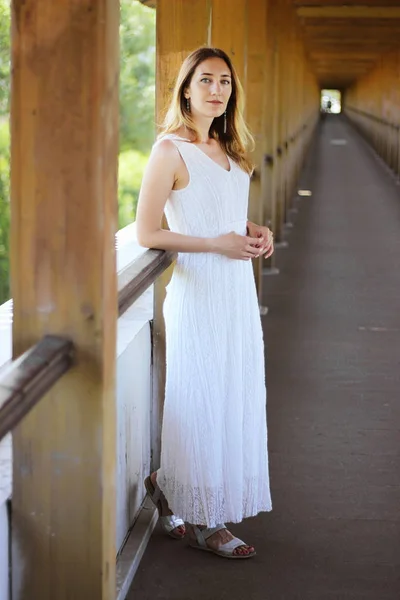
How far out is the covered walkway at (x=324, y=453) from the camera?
11.8 ft

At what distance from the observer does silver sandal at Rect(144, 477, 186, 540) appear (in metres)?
3.83

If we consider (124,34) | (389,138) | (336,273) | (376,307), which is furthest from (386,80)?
(124,34)

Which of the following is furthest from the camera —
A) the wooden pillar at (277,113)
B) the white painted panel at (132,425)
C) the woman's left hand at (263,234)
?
the wooden pillar at (277,113)

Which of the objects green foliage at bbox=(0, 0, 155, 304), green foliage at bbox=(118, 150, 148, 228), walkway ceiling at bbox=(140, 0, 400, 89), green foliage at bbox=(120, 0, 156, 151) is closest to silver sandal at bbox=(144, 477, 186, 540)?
walkway ceiling at bbox=(140, 0, 400, 89)

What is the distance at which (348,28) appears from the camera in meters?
20.3

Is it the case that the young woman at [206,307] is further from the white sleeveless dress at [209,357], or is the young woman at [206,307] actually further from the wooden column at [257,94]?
the wooden column at [257,94]

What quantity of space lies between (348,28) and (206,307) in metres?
17.7

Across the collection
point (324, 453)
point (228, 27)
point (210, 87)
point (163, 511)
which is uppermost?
point (228, 27)

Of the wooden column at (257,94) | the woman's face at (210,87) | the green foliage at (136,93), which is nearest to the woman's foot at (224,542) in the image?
the woman's face at (210,87)

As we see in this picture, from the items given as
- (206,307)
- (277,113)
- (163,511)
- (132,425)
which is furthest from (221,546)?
(277,113)

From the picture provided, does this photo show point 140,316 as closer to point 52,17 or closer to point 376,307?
point 52,17

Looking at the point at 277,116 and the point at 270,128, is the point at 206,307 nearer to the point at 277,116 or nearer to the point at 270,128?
the point at 270,128

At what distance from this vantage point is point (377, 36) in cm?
2156

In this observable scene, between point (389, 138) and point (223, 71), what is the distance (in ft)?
67.2
